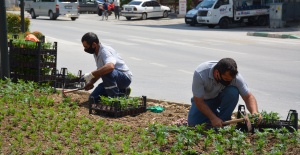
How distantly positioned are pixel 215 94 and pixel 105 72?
2177 mm

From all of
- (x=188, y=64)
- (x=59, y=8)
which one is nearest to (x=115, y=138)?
(x=188, y=64)

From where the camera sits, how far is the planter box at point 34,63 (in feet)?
35.3

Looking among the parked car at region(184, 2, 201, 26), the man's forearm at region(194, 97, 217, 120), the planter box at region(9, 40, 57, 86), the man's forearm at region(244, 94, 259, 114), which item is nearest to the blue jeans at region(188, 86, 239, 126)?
the man's forearm at region(244, 94, 259, 114)

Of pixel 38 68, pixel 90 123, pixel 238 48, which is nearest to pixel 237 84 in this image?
pixel 90 123

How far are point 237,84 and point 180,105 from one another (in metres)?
2.75

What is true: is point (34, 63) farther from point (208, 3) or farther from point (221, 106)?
point (208, 3)

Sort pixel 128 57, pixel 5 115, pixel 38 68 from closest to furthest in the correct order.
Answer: pixel 5 115 < pixel 38 68 < pixel 128 57

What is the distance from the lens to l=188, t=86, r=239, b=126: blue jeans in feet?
23.1

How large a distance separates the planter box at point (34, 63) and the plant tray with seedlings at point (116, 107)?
2.31m

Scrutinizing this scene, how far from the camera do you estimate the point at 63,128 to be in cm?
723

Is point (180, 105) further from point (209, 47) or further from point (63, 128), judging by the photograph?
point (209, 47)

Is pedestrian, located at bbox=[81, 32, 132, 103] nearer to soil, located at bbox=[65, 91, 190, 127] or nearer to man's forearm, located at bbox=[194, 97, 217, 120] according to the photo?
soil, located at bbox=[65, 91, 190, 127]

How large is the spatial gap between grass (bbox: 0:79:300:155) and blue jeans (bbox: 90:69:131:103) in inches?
36.8

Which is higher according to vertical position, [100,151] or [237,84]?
[237,84]
